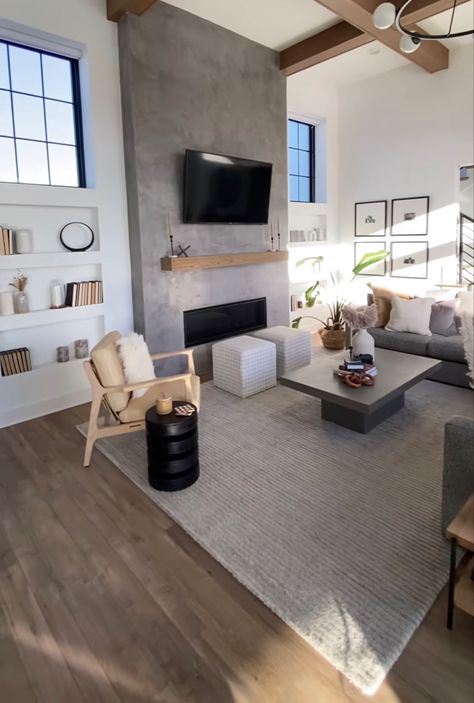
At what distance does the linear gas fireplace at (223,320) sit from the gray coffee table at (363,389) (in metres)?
1.71

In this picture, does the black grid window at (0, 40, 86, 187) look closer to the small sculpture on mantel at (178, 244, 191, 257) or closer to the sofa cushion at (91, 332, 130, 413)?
the small sculpture on mantel at (178, 244, 191, 257)

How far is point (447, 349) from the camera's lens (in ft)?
14.6

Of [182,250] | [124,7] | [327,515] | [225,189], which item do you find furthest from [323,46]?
[327,515]

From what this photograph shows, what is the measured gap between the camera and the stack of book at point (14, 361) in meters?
3.92

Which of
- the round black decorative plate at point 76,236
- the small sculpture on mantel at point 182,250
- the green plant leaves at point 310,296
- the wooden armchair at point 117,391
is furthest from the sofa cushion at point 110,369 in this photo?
the green plant leaves at point 310,296

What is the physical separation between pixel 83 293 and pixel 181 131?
2.02 m

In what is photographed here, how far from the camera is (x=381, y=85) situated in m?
6.52

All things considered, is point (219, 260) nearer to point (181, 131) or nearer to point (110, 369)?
point (181, 131)

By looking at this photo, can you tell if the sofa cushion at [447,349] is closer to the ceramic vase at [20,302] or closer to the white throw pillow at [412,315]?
the white throw pillow at [412,315]

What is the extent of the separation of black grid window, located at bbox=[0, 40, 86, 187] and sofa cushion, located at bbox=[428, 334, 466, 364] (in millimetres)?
3928

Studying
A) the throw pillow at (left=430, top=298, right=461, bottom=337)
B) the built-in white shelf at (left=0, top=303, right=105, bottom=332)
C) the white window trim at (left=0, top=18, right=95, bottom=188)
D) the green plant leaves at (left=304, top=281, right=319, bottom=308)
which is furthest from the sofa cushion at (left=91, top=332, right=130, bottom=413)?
the green plant leaves at (left=304, top=281, right=319, bottom=308)

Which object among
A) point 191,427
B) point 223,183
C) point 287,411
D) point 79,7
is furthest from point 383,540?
point 79,7

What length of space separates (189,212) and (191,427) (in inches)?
112

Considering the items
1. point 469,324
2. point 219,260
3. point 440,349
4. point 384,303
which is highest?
point 219,260
